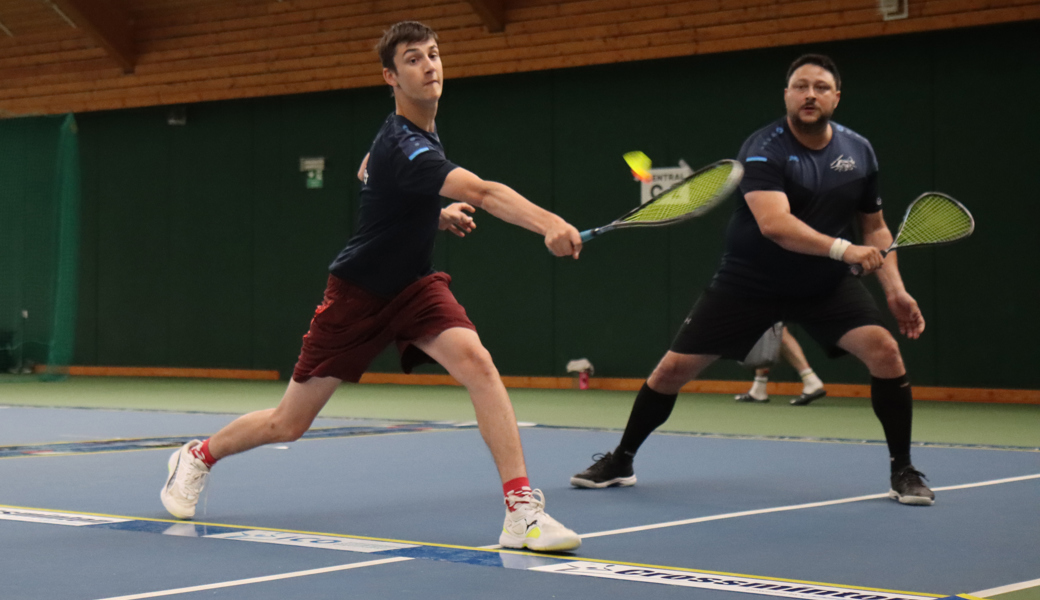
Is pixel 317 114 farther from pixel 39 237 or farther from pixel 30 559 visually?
pixel 30 559

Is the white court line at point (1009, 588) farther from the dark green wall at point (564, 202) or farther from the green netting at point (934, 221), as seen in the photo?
the dark green wall at point (564, 202)

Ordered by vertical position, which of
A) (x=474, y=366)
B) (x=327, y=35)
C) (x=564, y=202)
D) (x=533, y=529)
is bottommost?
(x=533, y=529)

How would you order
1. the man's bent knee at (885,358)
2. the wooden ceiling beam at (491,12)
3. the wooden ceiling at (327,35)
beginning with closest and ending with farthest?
the man's bent knee at (885,358) → the wooden ceiling at (327,35) → the wooden ceiling beam at (491,12)

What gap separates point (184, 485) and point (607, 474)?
2126mm

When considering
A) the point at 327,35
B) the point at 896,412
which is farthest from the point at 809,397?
the point at 327,35

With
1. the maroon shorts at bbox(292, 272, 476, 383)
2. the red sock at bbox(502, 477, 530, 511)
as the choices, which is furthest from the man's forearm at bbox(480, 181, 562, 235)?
the red sock at bbox(502, 477, 530, 511)

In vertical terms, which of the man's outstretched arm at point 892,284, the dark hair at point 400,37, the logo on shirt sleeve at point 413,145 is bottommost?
the man's outstretched arm at point 892,284

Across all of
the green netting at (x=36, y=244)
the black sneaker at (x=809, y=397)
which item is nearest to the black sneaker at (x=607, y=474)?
the black sneaker at (x=809, y=397)

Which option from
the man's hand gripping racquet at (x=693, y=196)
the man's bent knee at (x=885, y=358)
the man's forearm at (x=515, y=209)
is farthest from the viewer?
the man's bent knee at (x=885, y=358)

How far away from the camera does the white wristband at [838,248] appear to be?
18.5 ft

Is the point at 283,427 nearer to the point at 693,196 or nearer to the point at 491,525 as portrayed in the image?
the point at 491,525

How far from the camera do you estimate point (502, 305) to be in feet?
56.4

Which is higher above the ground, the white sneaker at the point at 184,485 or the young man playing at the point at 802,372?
the young man playing at the point at 802,372

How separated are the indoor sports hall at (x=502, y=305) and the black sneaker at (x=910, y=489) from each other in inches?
5.4
